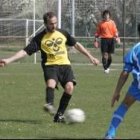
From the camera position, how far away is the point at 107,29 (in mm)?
22031

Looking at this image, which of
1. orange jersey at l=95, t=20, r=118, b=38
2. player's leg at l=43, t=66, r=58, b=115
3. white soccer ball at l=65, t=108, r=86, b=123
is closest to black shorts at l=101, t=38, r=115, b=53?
orange jersey at l=95, t=20, r=118, b=38

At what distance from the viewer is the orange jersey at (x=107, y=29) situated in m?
21.9

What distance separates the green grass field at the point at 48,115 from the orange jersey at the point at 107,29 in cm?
261

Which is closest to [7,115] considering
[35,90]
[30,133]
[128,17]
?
[30,133]

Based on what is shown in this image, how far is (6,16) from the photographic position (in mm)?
38625

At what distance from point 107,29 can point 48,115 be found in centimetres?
1082

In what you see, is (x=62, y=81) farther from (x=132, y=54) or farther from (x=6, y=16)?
(x=6, y=16)

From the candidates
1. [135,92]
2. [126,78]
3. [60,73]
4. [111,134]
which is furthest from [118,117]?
[60,73]

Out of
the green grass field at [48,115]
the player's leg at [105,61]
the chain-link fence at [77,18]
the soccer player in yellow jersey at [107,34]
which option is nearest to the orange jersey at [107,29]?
the soccer player in yellow jersey at [107,34]

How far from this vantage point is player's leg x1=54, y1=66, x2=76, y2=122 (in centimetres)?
1062

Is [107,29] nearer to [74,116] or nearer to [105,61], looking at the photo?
[105,61]

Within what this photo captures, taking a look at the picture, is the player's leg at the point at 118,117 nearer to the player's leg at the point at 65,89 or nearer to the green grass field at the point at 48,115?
the green grass field at the point at 48,115

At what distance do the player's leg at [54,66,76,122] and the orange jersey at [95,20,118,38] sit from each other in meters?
11.2

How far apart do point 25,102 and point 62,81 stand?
2791mm
